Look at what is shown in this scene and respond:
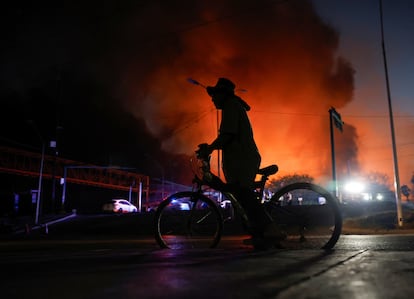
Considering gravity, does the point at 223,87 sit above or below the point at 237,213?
above

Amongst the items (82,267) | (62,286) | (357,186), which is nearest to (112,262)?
(82,267)

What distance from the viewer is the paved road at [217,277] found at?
209 centimetres

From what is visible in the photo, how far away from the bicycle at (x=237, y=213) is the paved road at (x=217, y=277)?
3.19 ft

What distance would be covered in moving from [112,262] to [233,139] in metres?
1.76

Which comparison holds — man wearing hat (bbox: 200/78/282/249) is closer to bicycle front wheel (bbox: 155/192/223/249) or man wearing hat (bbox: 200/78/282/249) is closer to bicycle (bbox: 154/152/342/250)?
bicycle (bbox: 154/152/342/250)

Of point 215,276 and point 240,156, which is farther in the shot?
point 240,156

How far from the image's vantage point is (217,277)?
2.45 metres

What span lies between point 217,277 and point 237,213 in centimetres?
187

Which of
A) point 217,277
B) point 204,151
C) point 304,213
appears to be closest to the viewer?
point 217,277

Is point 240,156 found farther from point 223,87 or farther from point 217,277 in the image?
point 217,277

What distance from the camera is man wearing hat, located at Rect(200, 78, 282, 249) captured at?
13.5 ft

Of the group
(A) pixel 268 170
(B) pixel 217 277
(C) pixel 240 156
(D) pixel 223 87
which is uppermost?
(D) pixel 223 87

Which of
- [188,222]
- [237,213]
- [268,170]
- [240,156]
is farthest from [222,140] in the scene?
[188,222]

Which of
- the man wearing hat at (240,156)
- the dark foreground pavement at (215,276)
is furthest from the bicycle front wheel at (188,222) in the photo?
the dark foreground pavement at (215,276)
